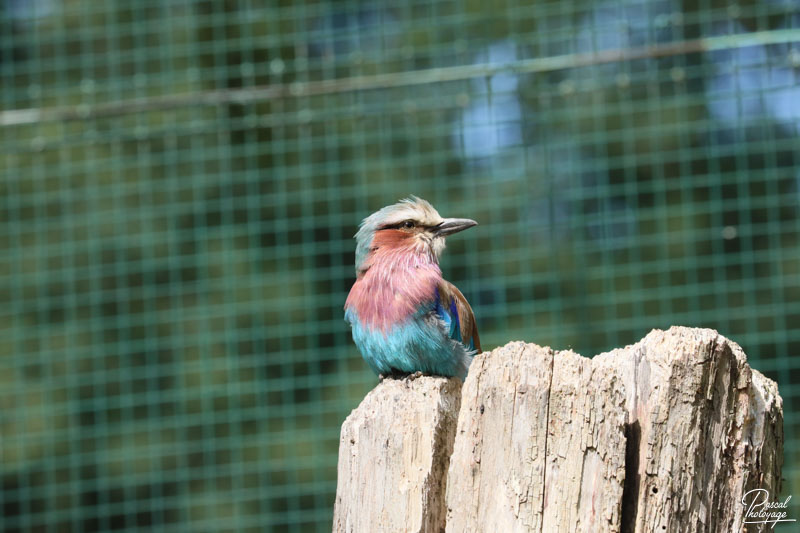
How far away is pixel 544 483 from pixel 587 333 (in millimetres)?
3267

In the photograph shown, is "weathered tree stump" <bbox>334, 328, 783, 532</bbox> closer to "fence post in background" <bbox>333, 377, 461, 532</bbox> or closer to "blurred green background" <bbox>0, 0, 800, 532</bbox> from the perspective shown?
"fence post in background" <bbox>333, 377, 461, 532</bbox>

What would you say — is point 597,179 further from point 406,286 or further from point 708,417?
point 708,417

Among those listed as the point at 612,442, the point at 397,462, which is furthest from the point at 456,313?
the point at 612,442

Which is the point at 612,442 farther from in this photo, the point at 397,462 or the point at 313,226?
the point at 313,226

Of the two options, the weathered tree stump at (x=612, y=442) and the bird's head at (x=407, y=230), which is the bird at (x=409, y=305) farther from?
the weathered tree stump at (x=612, y=442)

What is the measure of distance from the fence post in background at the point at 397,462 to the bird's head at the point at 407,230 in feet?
4.58

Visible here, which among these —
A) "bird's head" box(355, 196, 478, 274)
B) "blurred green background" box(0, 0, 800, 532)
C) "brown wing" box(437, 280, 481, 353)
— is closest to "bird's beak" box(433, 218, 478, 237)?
"bird's head" box(355, 196, 478, 274)

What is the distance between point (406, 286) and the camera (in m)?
3.31

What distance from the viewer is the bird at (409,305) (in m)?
3.24

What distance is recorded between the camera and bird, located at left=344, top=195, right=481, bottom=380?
3.24m

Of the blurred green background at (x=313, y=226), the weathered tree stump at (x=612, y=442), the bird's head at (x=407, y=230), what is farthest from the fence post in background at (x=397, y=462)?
the blurred green background at (x=313, y=226)

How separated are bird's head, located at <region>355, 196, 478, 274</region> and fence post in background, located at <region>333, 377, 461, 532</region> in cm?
140

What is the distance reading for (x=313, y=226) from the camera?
18.1ft

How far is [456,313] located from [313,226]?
7.52 feet
